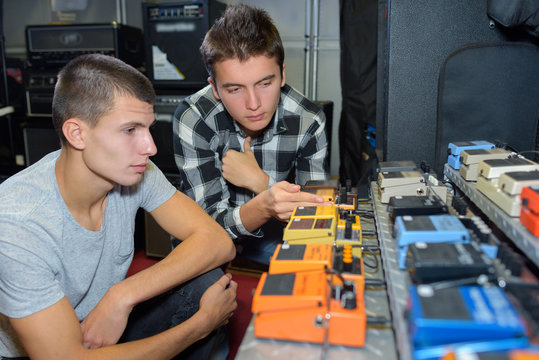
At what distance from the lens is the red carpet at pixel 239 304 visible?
1.98m

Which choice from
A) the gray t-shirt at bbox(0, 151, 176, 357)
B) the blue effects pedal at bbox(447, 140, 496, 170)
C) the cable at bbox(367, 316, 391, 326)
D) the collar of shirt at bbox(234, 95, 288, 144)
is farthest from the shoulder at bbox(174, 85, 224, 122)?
the cable at bbox(367, 316, 391, 326)

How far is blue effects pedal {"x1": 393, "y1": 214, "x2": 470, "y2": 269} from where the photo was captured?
0.83 metres

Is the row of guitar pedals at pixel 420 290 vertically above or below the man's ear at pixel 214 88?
below

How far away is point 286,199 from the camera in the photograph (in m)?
1.29

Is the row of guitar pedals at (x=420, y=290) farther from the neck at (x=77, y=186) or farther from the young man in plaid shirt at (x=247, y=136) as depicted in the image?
the neck at (x=77, y=186)

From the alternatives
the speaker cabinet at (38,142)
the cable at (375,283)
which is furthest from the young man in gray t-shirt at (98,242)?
the speaker cabinet at (38,142)

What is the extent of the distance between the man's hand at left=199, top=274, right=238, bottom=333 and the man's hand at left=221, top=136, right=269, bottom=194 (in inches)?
16.4

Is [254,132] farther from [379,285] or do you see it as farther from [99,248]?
[379,285]

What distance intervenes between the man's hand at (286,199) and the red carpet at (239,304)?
88cm

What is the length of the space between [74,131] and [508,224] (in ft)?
3.70

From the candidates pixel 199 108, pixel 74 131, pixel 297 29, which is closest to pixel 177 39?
pixel 297 29

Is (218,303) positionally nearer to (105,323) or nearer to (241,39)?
(105,323)

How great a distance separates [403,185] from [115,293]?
884 millimetres

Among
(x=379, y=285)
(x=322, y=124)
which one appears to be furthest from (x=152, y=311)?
(x=322, y=124)
